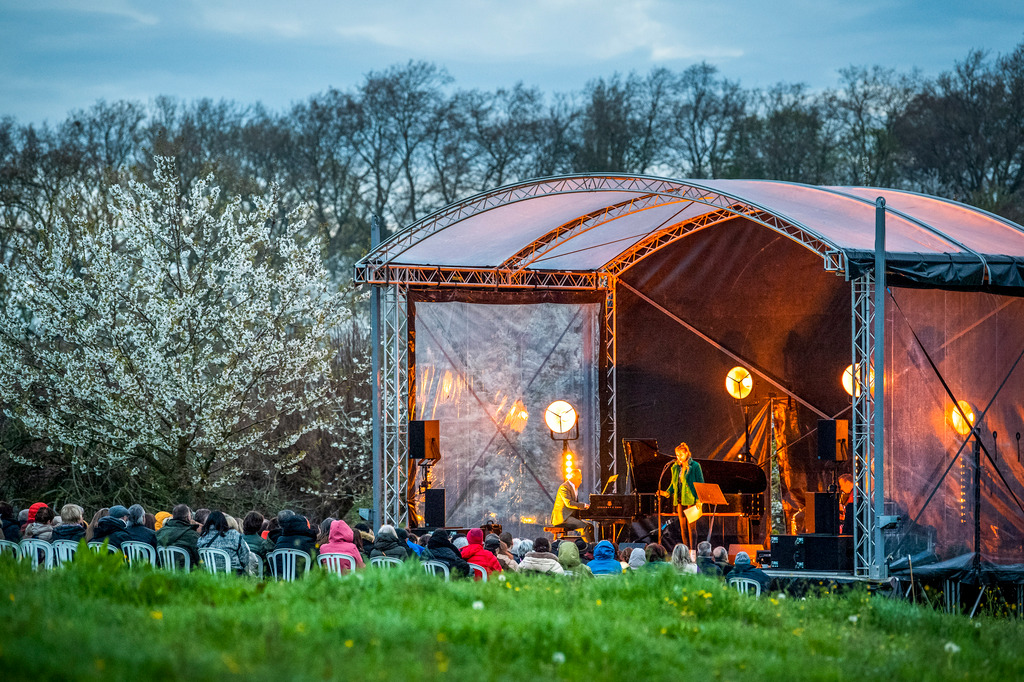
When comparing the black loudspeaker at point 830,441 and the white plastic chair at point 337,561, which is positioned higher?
the black loudspeaker at point 830,441

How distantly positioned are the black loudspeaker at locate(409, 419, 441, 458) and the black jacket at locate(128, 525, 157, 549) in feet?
16.5

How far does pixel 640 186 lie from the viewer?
11.5 meters

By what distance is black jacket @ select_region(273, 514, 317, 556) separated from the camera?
791 centimetres

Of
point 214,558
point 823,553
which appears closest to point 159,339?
point 214,558

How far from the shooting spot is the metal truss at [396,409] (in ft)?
42.7

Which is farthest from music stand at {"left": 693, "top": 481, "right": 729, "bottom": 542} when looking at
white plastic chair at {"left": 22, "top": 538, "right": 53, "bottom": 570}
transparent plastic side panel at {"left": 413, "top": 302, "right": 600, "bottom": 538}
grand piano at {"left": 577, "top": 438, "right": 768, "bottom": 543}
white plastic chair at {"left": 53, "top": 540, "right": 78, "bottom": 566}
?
white plastic chair at {"left": 22, "top": 538, "right": 53, "bottom": 570}

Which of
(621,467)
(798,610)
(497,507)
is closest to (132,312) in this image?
(497,507)

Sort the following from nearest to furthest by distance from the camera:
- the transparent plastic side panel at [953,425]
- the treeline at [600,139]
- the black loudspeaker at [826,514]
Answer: the transparent plastic side panel at [953,425] → the black loudspeaker at [826,514] → the treeline at [600,139]

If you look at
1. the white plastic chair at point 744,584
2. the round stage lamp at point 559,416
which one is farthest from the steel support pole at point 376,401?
the white plastic chair at point 744,584

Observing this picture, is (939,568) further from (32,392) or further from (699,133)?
(699,133)

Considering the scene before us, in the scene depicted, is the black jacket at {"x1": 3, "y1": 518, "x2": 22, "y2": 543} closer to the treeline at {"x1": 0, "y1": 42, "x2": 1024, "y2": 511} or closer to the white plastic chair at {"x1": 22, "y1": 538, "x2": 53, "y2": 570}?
the white plastic chair at {"x1": 22, "y1": 538, "x2": 53, "y2": 570}

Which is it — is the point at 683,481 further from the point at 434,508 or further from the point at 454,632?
the point at 454,632

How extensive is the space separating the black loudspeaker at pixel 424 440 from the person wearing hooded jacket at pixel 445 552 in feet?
16.4

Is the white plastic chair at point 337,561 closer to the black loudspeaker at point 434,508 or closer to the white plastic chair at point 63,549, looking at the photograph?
the white plastic chair at point 63,549
